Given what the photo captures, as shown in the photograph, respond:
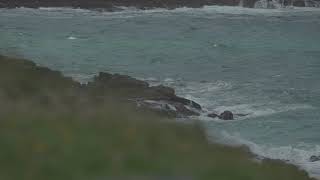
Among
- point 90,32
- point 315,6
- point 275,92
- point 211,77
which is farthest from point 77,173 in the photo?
point 315,6

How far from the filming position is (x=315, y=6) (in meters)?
64.7

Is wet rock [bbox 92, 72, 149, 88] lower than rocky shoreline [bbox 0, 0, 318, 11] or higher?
higher

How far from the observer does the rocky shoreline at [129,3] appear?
6009 cm

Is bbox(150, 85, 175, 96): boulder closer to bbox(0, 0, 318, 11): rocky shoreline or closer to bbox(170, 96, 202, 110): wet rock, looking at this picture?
bbox(170, 96, 202, 110): wet rock

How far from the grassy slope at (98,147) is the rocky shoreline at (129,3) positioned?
2097 inches

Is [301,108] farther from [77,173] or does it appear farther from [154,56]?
[77,173]

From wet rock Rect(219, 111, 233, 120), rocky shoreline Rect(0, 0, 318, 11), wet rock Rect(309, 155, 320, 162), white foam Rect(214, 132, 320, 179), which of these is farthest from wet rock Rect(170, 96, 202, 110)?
rocky shoreline Rect(0, 0, 318, 11)

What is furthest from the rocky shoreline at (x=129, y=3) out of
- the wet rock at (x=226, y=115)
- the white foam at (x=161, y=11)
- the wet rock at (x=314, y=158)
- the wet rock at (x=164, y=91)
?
the wet rock at (x=314, y=158)

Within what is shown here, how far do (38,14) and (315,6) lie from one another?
74.4ft

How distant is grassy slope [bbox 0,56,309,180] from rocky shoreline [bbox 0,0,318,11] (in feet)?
175

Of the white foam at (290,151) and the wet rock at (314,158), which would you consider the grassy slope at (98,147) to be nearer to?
the white foam at (290,151)

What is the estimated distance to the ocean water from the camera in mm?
21359

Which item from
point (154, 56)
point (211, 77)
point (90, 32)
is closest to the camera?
point (211, 77)

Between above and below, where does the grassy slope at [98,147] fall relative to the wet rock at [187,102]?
above
